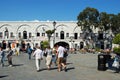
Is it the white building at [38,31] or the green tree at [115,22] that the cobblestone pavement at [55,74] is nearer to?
the green tree at [115,22]

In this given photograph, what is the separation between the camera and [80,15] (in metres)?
72.0

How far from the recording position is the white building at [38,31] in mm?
76062

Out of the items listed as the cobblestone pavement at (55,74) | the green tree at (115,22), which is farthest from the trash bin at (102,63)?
the green tree at (115,22)

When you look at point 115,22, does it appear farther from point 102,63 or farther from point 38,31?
point 102,63

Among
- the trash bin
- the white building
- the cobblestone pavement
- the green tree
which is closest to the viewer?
the cobblestone pavement

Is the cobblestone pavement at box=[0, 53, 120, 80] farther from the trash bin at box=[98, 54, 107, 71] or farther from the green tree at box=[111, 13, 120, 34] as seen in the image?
the green tree at box=[111, 13, 120, 34]

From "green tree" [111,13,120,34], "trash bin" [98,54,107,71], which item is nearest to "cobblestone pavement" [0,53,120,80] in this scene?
"trash bin" [98,54,107,71]

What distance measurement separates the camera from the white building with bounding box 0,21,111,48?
76062 mm

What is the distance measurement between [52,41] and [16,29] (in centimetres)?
952

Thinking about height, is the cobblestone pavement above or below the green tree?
below

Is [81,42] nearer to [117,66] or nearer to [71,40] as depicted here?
[71,40]

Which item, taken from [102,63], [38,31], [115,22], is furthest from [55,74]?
[38,31]

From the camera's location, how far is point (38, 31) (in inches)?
3024

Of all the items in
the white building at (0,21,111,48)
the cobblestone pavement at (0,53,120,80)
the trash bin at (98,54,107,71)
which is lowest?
the cobblestone pavement at (0,53,120,80)
